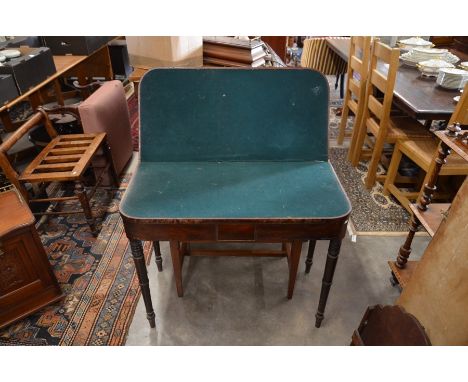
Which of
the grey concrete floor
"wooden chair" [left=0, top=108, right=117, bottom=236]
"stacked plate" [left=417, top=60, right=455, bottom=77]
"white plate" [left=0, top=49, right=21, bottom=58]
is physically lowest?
the grey concrete floor

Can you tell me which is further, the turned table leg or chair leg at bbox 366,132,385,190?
chair leg at bbox 366,132,385,190

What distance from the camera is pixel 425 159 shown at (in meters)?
2.38

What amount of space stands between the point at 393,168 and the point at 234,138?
68.9 inches

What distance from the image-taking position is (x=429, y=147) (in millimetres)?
2514

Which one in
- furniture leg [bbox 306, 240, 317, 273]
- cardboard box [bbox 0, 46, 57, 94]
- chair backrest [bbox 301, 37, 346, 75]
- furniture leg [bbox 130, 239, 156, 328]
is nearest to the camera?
furniture leg [bbox 130, 239, 156, 328]

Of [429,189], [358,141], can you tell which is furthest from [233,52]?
[429,189]

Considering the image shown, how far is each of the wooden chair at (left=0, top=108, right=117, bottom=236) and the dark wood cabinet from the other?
0.85ft

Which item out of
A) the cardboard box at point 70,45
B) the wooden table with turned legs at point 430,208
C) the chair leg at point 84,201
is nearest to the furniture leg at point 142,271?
the chair leg at point 84,201

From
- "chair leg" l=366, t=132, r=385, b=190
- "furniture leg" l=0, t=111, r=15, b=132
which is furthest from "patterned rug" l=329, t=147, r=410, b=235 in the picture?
"furniture leg" l=0, t=111, r=15, b=132

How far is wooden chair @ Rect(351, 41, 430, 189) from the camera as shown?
7.93 ft

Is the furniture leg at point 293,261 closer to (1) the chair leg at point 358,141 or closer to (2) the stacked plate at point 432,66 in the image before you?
(1) the chair leg at point 358,141

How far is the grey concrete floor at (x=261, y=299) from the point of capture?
1.83 m

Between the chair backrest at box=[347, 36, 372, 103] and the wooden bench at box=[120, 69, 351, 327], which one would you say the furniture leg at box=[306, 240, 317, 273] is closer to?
the wooden bench at box=[120, 69, 351, 327]

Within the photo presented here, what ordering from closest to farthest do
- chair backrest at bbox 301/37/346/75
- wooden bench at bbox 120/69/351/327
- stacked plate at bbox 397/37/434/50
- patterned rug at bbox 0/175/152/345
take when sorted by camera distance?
wooden bench at bbox 120/69/351/327 → patterned rug at bbox 0/175/152/345 → stacked plate at bbox 397/37/434/50 → chair backrest at bbox 301/37/346/75
